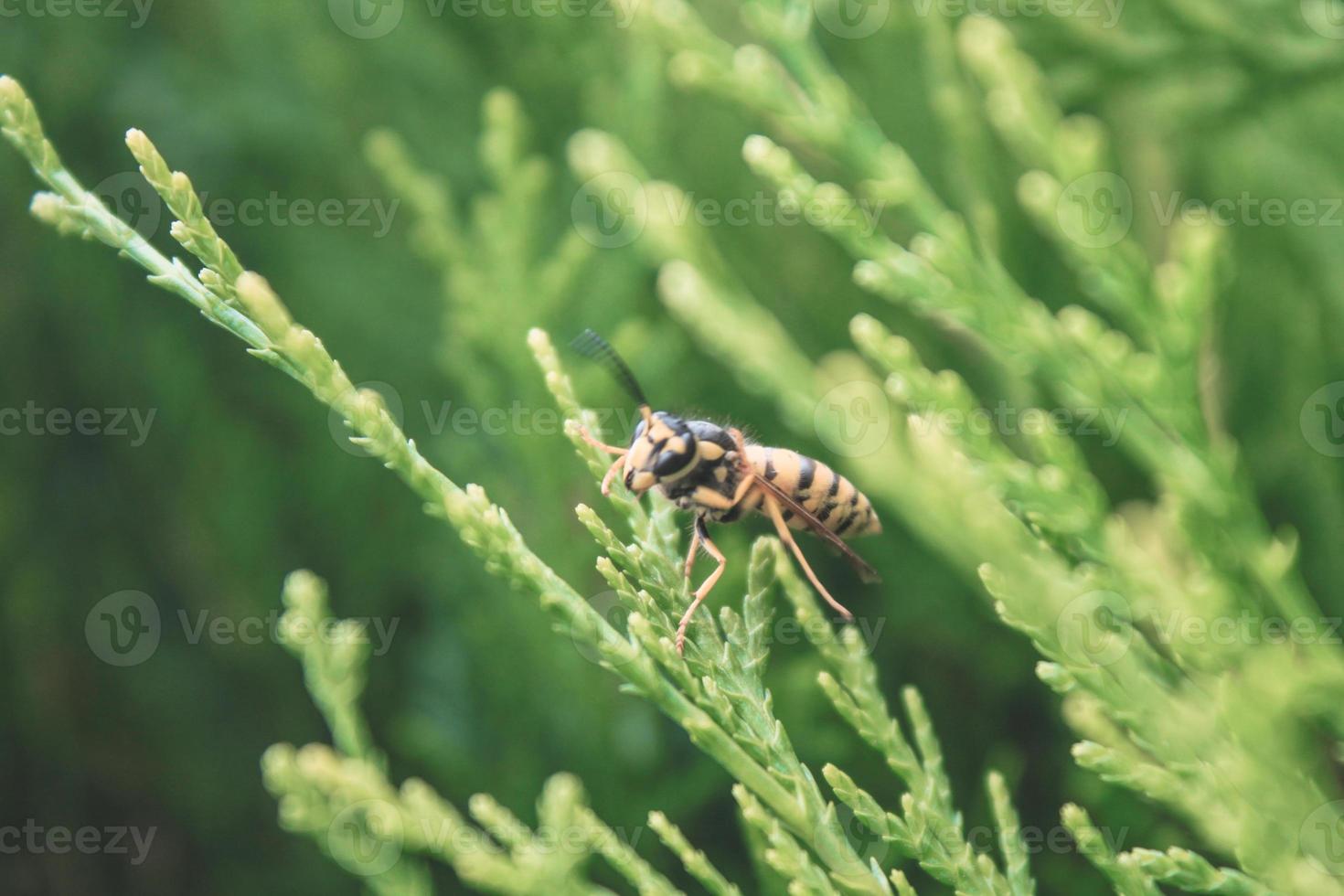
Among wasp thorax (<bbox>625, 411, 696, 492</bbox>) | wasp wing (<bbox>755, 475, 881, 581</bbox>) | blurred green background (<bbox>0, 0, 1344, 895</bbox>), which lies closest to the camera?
wasp thorax (<bbox>625, 411, 696, 492</bbox>)

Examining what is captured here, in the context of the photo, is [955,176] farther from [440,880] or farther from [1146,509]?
[440,880]

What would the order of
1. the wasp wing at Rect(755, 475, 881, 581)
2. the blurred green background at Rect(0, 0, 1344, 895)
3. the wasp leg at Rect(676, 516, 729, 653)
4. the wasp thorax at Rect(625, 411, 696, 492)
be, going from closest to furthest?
the wasp leg at Rect(676, 516, 729, 653)
the wasp thorax at Rect(625, 411, 696, 492)
the wasp wing at Rect(755, 475, 881, 581)
the blurred green background at Rect(0, 0, 1344, 895)

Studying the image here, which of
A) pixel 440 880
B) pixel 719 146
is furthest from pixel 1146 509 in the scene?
pixel 440 880

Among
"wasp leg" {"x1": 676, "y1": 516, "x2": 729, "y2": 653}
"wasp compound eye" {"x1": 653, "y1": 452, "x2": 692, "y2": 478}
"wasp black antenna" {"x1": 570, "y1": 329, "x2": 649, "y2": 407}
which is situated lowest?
"wasp leg" {"x1": 676, "y1": 516, "x2": 729, "y2": 653}

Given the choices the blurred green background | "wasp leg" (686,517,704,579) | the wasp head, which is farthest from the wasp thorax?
the blurred green background

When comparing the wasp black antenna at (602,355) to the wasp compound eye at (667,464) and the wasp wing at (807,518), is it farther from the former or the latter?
the wasp wing at (807,518)

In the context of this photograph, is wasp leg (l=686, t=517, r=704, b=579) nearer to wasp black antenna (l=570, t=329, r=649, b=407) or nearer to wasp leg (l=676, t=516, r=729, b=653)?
wasp leg (l=676, t=516, r=729, b=653)

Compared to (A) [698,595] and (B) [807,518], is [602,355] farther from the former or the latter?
(A) [698,595]

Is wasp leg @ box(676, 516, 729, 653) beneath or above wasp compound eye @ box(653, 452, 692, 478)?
beneath
